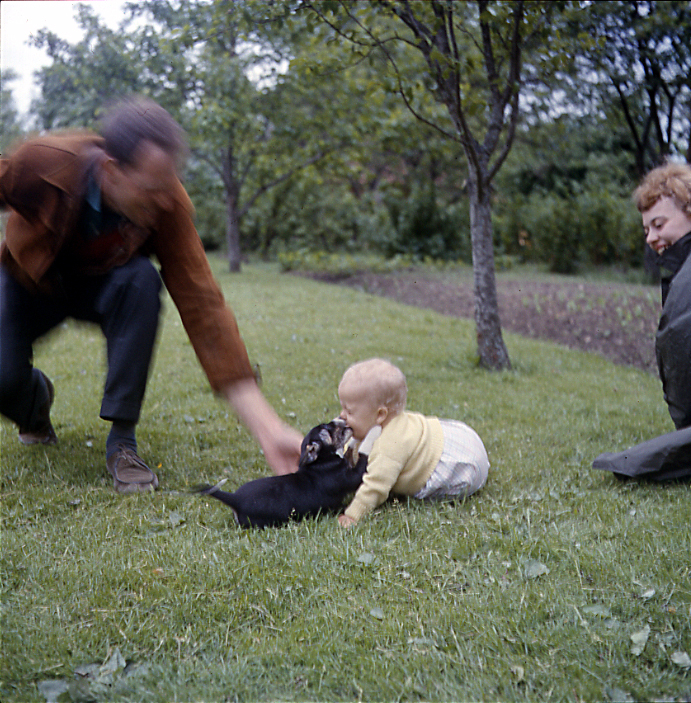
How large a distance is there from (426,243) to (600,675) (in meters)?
16.7

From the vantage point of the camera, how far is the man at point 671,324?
3.02 metres

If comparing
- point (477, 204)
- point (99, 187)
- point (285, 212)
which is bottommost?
point (99, 187)

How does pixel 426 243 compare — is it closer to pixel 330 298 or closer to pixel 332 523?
pixel 330 298

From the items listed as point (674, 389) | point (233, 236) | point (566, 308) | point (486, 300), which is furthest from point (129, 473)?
point (233, 236)

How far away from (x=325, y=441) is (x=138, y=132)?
1.41 meters

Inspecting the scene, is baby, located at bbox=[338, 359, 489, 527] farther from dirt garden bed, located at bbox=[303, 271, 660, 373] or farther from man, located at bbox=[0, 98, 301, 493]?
dirt garden bed, located at bbox=[303, 271, 660, 373]

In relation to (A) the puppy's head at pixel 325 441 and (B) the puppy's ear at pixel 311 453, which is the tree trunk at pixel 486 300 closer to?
(A) the puppy's head at pixel 325 441

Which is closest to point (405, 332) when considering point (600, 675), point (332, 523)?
point (332, 523)

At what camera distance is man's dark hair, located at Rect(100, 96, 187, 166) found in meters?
2.21

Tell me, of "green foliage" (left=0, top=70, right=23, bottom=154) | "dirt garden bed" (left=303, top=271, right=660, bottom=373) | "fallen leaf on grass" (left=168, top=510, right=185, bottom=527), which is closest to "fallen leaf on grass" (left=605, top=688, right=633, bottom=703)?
"fallen leaf on grass" (left=168, top=510, right=185, bottom=527)

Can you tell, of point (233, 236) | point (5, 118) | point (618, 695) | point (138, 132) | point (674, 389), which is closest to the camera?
point (618, 695)

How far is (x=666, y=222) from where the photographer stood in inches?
130

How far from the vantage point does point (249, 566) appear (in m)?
2.31

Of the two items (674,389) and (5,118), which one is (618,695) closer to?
(674,389)
